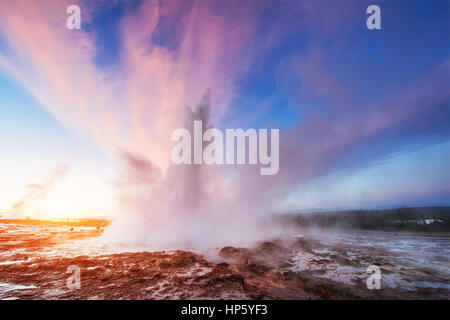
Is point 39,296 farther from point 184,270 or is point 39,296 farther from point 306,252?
point 306,252

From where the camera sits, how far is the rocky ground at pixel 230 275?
16.6 feet

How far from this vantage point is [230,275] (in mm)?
6227

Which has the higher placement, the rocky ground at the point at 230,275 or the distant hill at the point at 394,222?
the rocky ground at the point at 230,275

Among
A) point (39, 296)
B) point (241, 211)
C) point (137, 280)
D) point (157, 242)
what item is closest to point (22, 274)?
point (39, 296)

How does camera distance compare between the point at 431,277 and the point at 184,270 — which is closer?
the point at 431,277

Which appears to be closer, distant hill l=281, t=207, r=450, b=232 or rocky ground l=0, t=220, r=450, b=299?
rocky ground l=0, t=220, r=450, b=299

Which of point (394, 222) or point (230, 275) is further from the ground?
point (230, 275)

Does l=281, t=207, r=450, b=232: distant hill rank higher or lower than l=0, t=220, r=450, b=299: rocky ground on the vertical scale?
lower

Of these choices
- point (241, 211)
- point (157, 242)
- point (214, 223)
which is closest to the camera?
point (157, 242)

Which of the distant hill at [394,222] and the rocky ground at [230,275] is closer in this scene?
the rocky ground at [230,275]

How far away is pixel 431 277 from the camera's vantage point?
242 inches

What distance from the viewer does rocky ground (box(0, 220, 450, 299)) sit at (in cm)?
507

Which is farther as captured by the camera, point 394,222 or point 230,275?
point 394,222
